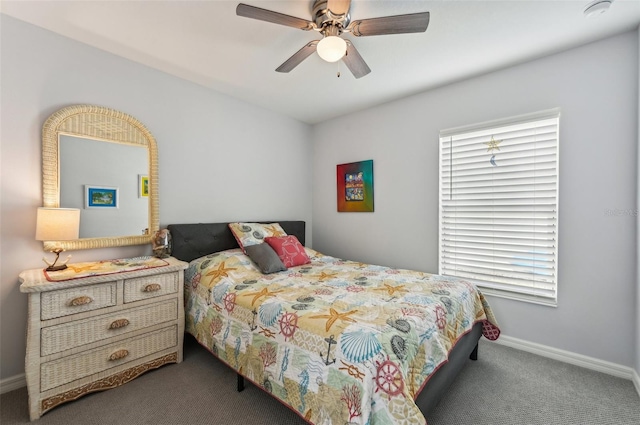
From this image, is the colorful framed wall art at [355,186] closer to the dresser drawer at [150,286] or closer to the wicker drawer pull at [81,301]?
the dresser drawer at [150,286]

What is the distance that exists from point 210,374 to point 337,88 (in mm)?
2877

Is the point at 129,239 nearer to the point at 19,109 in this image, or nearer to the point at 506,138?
the point at 19,109

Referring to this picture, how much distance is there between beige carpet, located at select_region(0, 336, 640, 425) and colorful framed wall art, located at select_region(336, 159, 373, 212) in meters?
2.05

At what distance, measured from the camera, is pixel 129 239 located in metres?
2.37

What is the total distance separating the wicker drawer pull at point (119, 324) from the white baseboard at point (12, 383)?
0.77m

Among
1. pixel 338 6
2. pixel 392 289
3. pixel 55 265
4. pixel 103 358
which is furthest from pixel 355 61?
pixel 103 358

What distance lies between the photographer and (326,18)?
5.52 ft

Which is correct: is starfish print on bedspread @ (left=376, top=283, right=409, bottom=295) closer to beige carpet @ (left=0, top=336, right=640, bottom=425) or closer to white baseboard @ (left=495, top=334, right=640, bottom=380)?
beige carpet @ (left=0, top=336, right=640, bottom=425)

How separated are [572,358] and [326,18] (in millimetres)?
3185

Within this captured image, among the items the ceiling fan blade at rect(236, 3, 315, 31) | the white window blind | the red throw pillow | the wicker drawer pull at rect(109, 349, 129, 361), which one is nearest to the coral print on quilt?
the red throw pillow

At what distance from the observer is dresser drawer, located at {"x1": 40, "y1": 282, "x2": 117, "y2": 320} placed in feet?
5.40

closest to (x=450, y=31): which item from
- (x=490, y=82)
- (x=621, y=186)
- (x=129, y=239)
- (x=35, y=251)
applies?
(x=490, y=82)

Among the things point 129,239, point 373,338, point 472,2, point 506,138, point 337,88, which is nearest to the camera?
point 373,338

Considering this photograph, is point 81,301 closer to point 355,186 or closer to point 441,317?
point 441,317
